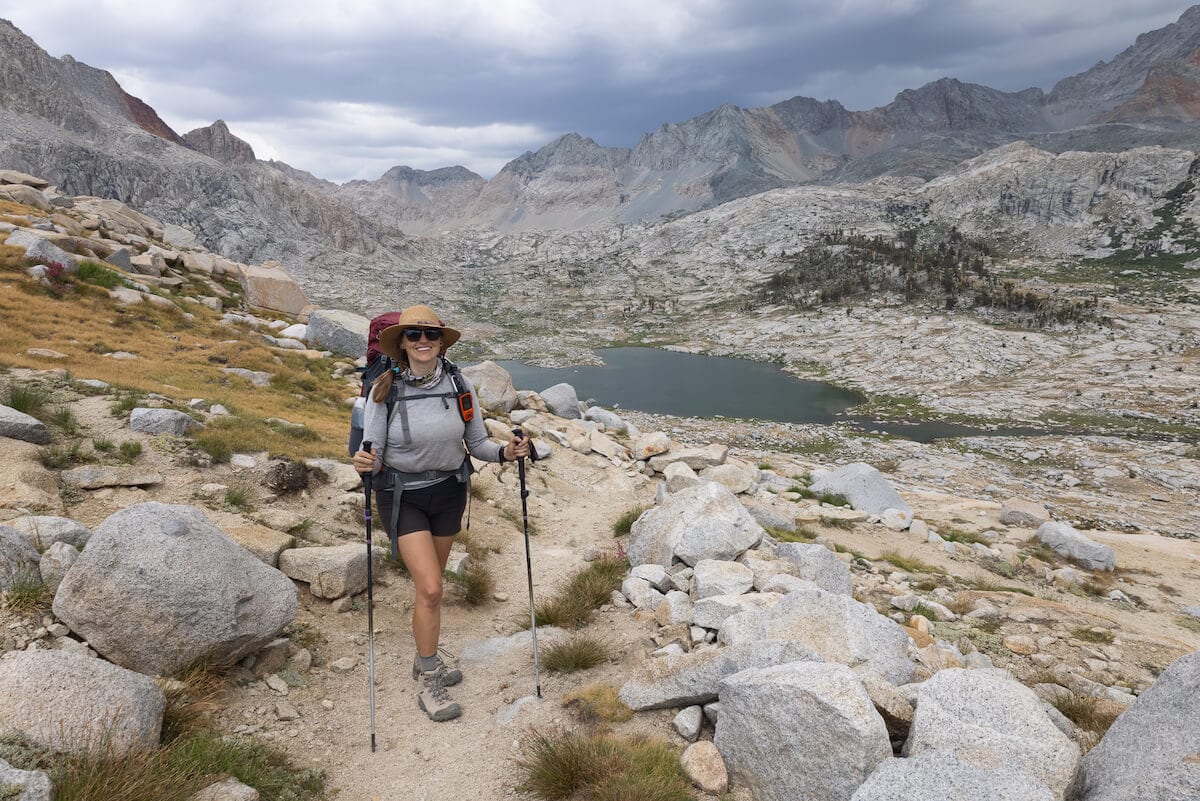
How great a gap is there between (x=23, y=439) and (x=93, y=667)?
6.77 metres

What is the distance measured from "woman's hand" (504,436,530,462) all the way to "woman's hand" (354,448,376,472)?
1463 mm

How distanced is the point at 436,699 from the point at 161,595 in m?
2.91

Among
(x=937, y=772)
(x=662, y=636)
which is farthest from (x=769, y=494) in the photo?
(x=937, y=772)

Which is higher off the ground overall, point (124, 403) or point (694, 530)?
point (124, 403)

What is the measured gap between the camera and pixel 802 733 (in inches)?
179

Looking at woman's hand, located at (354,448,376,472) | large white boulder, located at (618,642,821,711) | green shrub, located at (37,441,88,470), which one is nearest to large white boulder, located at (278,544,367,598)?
woman's hand, located at (354,448,376,472)

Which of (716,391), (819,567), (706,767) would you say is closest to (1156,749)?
(706,767)

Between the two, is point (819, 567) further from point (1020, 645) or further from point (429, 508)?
point (429, 508)

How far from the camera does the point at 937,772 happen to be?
368 centimetres

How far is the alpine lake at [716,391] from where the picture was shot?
224 ft

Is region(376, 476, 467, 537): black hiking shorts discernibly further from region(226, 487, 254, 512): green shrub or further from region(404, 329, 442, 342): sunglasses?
region(226, 487, 254, 512): green shrub

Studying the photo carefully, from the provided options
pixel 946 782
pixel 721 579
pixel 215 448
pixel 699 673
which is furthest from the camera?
pixel 215 448

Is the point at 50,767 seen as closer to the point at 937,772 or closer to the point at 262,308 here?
the point at 937,772

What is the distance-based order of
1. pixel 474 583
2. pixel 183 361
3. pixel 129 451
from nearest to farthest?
1. pixel 474 583
2. pixel 129 451
3. pixel 183 361
